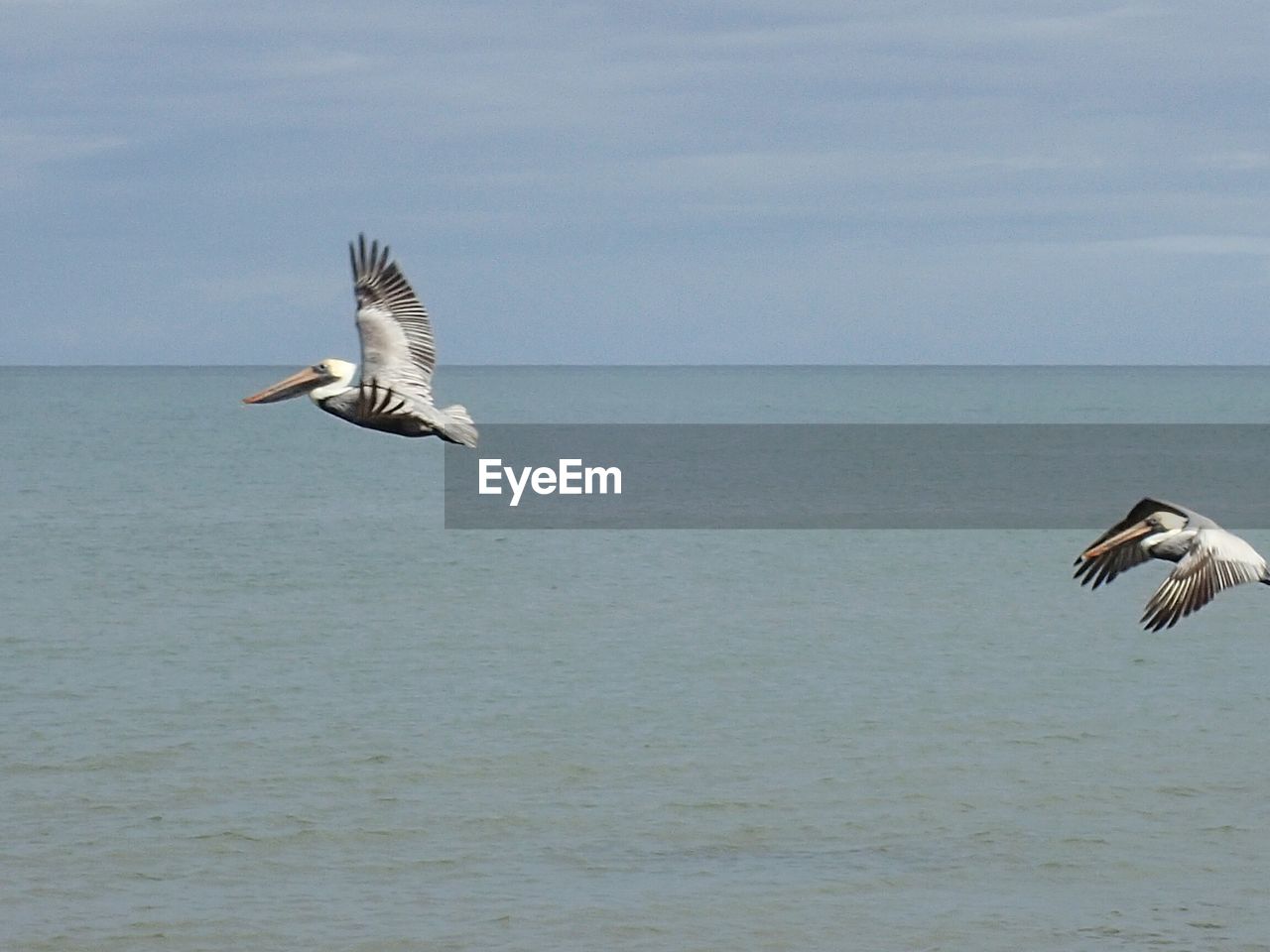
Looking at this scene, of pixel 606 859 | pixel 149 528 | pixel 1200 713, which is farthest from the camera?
pixel 149 528

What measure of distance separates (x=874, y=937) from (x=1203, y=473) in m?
113

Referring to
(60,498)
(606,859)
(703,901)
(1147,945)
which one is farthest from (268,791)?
(60,498)

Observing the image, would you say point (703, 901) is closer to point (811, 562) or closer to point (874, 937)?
point (874, 937)

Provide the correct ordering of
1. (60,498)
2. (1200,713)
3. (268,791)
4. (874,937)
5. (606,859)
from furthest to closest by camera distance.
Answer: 1. (60,498)
2. (1200,713)
3. (268,791)
4. (606,859)
5. (874,937)

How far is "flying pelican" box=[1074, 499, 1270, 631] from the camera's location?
42.4ft

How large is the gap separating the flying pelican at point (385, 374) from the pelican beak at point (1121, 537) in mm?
3980

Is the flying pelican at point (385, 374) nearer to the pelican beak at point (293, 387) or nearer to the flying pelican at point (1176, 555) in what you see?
the pelican beak at point (293, 387)

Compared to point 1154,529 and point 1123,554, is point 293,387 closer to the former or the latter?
point 1123,554

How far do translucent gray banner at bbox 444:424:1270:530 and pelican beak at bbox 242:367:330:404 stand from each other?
4931 cm

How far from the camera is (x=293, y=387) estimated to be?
11953 mm

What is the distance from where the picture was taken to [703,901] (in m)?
27.7
